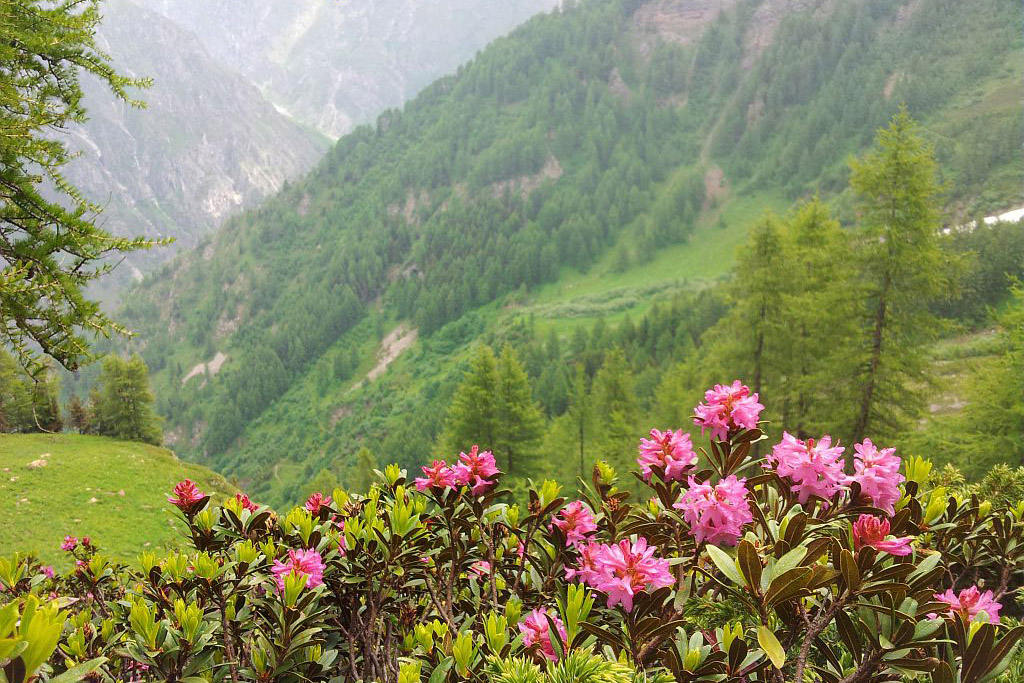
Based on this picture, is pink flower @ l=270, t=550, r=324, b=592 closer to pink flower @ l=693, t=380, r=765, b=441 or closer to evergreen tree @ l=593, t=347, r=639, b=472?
pink flower @ l=693, t=380, r=765, b=441

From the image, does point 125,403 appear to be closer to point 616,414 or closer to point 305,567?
point 616,414

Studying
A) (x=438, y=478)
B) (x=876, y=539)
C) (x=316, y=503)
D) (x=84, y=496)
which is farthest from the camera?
(x=84, y=496)

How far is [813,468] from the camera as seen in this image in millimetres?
2049

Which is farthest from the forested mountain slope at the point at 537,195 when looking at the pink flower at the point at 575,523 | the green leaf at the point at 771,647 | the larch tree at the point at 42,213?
the green leaf at the point at 771,647

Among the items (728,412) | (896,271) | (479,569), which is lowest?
(896,271)

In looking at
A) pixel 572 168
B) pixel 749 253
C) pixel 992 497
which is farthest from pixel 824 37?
pixel 992 497

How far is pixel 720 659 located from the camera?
1549 millimetres

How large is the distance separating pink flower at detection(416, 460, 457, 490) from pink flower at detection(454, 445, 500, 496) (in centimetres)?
4

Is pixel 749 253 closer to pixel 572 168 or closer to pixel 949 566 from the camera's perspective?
pixel 949 566

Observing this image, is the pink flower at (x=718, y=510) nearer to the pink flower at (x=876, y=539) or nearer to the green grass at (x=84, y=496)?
the pink flower at (x=876, y=539)

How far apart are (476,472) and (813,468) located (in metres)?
1.49

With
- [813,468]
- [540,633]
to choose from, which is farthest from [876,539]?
[540,633]

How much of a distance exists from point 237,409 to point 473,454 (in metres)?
109

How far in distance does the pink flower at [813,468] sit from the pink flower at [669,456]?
0.38 metres
